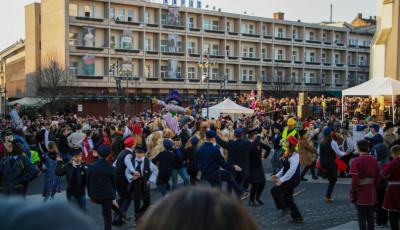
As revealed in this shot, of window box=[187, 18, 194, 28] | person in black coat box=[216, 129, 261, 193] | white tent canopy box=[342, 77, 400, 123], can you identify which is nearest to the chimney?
window box=[187, 18, 194, 28]

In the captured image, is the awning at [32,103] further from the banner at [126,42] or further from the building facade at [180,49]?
the banner at [126,42]

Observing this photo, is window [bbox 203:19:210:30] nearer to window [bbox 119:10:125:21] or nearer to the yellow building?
window [bbox 119:10:125:21]

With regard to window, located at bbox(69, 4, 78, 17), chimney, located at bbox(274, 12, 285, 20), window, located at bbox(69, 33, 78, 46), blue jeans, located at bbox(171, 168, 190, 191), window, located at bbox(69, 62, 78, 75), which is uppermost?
chimney, located at bbox(274, 12, 285, 20)

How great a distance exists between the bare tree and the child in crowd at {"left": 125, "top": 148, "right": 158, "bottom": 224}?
3632cm

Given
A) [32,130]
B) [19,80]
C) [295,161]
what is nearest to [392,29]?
[32,130]

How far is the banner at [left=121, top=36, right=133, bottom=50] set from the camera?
52844 millimetres

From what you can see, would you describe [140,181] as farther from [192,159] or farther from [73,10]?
[73,10]

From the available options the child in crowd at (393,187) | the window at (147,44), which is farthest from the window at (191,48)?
the child in crowd at (393,187)

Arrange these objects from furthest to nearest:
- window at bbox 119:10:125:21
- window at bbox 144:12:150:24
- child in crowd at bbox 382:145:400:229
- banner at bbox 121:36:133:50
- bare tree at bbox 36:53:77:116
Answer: window at bbox 144:12:150:24
window at bbox 119:10:125:21
banner at bbox 121:36:133:50
bare tree at bbox 36:53:77:116
child in crowd at bbox 382:145:400:229

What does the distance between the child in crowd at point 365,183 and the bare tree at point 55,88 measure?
39.2 meters

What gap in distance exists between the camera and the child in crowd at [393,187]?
306 inches

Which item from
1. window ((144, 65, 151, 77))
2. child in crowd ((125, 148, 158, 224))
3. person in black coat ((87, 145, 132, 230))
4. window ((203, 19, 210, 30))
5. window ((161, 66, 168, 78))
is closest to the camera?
person in black coat ((87, 145, 132, 230))

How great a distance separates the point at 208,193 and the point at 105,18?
52.6m

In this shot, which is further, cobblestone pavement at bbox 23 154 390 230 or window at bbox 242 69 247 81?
window at bbox 242 69 247 81
